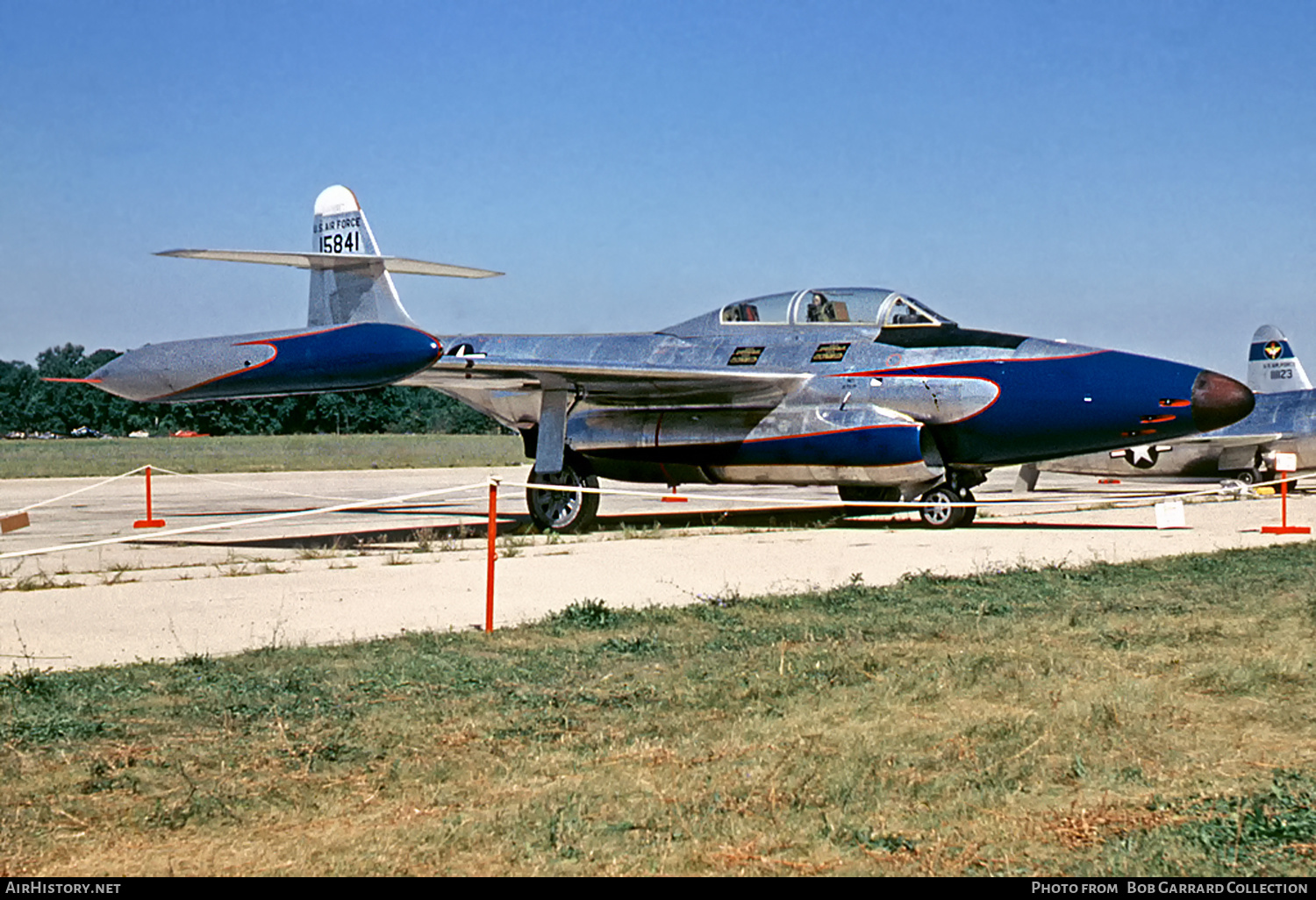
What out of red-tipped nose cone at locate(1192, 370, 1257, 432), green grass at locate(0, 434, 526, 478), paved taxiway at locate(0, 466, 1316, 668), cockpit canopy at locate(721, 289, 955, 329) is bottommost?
green grass at locate(0, 434, 526, 478)

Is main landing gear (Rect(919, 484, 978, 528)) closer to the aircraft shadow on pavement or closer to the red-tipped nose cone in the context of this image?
the aircraft shadow on pavement

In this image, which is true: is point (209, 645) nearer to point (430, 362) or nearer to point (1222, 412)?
point (430, 362)

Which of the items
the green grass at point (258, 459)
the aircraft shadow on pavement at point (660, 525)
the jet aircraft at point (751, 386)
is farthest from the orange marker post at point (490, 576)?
the green grass at point (258, 459)

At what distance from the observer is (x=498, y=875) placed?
378 centimetres

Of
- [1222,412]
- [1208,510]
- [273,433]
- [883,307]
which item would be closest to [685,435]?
[883,307]

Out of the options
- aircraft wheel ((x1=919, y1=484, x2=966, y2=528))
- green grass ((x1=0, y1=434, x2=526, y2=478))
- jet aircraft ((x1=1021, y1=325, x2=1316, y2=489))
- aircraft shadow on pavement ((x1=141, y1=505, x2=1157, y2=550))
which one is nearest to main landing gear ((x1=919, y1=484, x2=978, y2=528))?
aircraft wheel ((x1=919, y1=484, x2=966, y2=528))

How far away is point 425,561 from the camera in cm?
1298

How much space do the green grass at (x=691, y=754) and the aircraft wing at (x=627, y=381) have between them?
7.71 m

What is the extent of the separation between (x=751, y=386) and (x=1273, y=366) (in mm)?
19521

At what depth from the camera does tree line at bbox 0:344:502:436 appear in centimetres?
9694

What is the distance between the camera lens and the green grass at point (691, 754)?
157 inches

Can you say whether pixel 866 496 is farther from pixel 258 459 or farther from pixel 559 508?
pixel 258 459

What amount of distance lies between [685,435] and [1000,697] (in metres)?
10.9

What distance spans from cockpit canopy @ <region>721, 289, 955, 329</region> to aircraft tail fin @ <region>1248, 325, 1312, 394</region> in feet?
57.8
